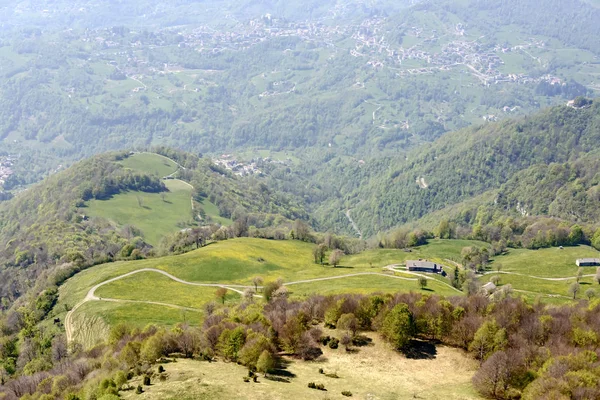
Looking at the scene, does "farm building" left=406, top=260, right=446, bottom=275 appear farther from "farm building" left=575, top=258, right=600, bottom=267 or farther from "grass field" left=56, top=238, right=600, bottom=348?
"farm building" left=575, top=258, right=600, bottom=267

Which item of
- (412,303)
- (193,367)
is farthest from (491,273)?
(193,367)

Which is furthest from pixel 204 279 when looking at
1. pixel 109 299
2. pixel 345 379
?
pixel 345 379

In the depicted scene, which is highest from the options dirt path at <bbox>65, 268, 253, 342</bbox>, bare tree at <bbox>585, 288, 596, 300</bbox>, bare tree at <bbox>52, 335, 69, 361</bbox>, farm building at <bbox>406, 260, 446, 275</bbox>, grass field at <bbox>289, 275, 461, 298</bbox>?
farm building at <bbox>406, 260, 446, 275</bbox>

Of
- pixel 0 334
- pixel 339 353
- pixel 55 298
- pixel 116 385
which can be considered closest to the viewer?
pixel 116 385

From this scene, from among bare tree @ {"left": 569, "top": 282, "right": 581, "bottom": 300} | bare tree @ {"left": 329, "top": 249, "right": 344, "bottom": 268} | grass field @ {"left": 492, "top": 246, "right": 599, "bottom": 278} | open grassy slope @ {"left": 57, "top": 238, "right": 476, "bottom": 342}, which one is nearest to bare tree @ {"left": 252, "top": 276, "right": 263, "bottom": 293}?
open grassy slope @ {"left": 57, "top": 238, "right": 476, "bottom": 342}

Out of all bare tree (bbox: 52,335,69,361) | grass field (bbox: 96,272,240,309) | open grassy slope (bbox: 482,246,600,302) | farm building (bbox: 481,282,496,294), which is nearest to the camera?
bare tree (bbox: 52,335,69,361)

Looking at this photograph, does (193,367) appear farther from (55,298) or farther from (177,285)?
(55,298)

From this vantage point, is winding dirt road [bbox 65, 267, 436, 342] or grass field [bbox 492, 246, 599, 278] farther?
grass field [bbox 492, 246, 599, 278]

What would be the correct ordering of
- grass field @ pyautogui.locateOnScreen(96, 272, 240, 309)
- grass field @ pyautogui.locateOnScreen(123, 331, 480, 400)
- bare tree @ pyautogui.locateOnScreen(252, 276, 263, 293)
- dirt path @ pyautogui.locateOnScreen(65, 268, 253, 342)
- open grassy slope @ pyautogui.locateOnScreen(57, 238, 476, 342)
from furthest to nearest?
bare tree @ pyautogui.locateOnScreen(252, 276, 263, 293)
grass field @ pyautogui.locateOnScreen(96, 272, 240, 309)
open grassy slope @ pyautogui.locateOnScreen(57, 238, 476, 342)
dirt path @ pyautogui.locateOnScreen(65, 268, 253, 342)
grass field @ pyautogui.locateOnScreen(123, 331, 480, 400)
